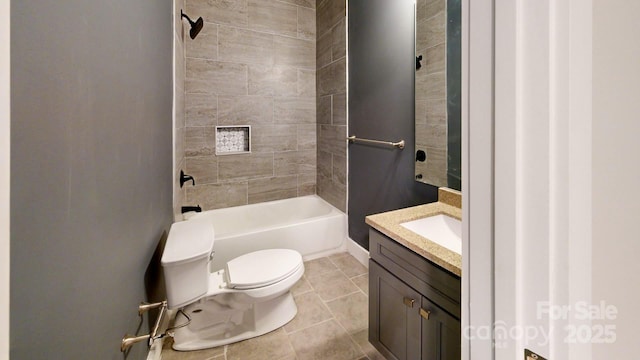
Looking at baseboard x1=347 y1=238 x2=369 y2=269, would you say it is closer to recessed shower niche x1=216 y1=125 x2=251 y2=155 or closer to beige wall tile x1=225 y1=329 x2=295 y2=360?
beige wall tile x1=225 y1=329 x2=295 y2=360

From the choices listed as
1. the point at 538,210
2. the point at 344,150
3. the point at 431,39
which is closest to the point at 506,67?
the point at 538,210

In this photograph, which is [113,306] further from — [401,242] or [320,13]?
[320,13]

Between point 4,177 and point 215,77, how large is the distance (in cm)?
271

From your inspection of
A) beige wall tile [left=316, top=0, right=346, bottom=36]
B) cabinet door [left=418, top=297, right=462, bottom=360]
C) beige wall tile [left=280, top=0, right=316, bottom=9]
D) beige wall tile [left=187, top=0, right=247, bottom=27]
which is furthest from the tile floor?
beige wall tile [left=280, top=0, right=316, bottom=9]

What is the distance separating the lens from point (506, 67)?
0.43 meters

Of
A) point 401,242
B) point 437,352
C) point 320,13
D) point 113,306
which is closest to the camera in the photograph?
point 113,306

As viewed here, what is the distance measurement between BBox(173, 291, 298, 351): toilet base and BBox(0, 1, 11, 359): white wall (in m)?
1.46

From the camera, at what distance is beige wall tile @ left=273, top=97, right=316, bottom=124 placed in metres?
3.14

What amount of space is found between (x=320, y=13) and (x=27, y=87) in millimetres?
3177

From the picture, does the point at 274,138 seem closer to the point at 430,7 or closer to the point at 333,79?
the point at 333,79

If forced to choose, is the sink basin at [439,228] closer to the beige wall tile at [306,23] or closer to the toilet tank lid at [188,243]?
the toilet tank lid at [188,243]

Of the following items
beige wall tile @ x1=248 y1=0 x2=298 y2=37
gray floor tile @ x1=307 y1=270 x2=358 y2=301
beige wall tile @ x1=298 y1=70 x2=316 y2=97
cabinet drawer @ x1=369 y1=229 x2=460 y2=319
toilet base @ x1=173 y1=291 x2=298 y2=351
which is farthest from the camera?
beige wall tile @ x1=298 y1=70 x2=316 y2=97
